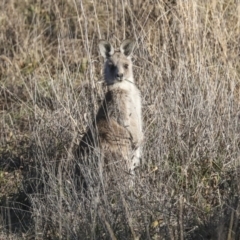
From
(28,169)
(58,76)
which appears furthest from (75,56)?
(28,169)

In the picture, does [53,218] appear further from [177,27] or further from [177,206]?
[177,27]

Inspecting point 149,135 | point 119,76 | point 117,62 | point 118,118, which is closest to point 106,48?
point 117,62

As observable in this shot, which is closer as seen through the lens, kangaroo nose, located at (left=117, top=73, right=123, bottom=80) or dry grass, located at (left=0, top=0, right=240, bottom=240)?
dry grass, located at (left=0, top=0, right=240, bottom=240)

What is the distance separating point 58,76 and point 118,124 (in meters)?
1.54

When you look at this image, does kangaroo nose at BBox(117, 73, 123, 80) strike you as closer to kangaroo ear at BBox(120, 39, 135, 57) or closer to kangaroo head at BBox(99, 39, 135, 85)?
kangaroo head at BBox(99, 39, 135, 85)

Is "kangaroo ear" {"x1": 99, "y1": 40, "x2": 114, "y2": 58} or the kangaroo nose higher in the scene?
"kangaroo ear" {"x1": 99, "y1": 40, "x2": 114, "y2": 58}

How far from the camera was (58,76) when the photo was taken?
8305 millimetres

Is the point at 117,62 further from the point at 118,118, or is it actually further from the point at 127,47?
the point at 118,118

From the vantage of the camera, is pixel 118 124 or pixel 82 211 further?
pixel 118 124

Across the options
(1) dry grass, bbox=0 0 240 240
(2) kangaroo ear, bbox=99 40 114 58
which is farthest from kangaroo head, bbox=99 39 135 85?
(1) dry grass, bbox=0 0 240 240

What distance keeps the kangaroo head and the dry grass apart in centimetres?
20

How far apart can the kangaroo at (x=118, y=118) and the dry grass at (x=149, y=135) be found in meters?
0.15

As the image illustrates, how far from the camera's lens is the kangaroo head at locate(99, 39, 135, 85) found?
7.09m

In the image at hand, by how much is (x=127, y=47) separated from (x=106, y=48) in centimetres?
19
